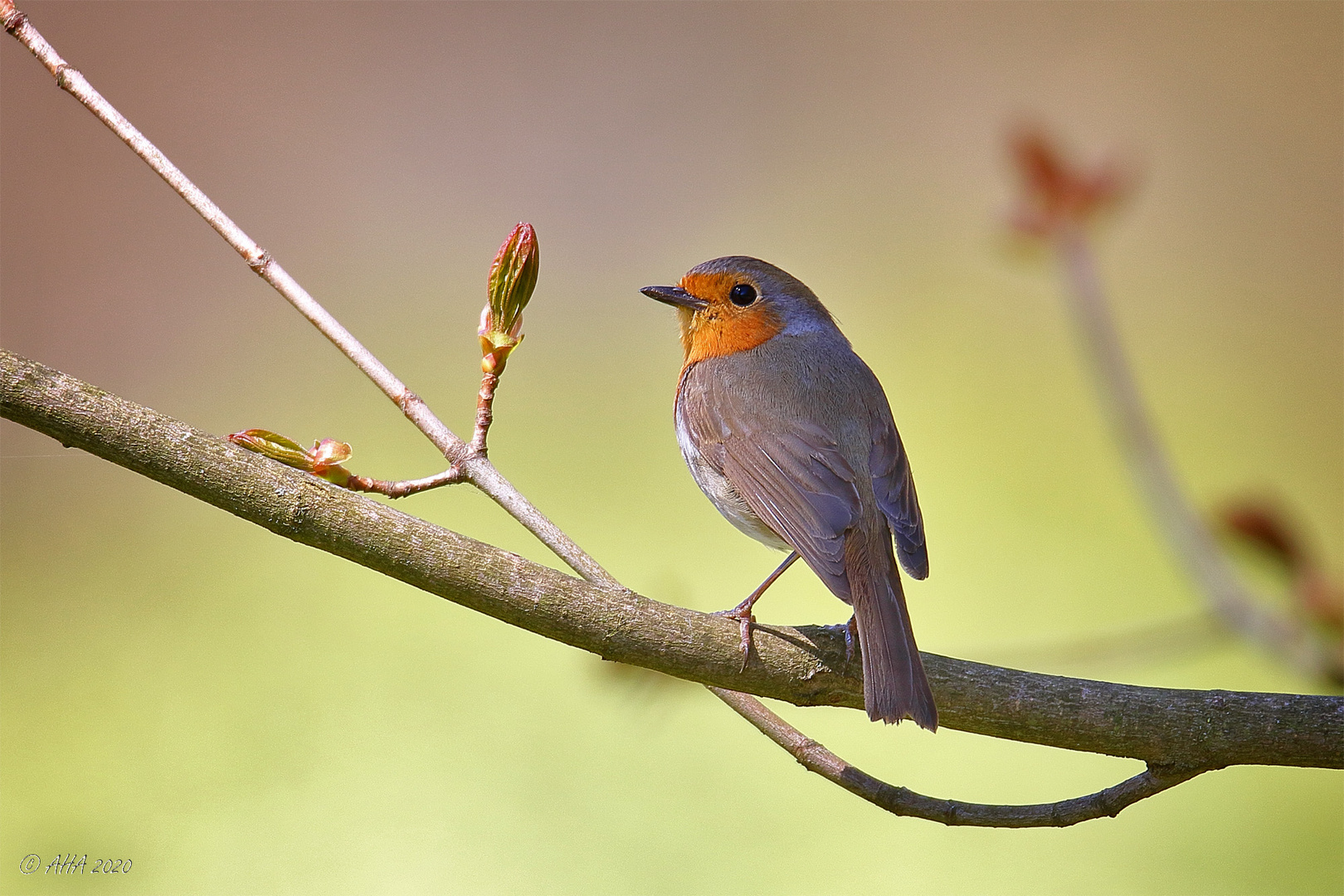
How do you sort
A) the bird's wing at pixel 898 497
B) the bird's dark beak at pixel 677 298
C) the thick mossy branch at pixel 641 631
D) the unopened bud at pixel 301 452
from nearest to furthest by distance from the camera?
the thick mossy branch at pixel 641 631 < the unopened bud at pixel 301 452 < the bird's wing at pixel 898 497 < the bird's dark beak at pixel 677 298

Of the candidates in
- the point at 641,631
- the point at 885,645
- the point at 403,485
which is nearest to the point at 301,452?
the point at 403,485

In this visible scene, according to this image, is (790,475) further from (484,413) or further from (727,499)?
(484,413)

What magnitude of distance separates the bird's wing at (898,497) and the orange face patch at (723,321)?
1.09 feet

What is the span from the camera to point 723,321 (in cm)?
205

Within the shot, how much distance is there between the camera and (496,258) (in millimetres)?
1241

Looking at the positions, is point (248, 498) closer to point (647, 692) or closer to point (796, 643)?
point (647, 692)

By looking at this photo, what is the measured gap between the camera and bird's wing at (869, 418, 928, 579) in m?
1.66

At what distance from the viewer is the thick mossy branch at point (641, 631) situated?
101 centimetres

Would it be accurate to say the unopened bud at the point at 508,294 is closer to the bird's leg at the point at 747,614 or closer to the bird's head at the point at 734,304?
the bird's leg at the point at 747,614

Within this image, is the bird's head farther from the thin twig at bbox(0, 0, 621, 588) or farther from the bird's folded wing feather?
the thin twig at bbox(0, 0, 621, 588)

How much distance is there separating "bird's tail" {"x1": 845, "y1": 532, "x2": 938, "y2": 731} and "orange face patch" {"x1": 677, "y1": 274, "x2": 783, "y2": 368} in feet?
1.80

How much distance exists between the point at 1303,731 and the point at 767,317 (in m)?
1.14

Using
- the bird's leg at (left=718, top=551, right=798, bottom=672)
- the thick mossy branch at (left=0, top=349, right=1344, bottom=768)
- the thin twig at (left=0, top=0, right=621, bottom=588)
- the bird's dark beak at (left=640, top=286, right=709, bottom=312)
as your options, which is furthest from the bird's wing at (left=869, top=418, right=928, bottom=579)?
the thin twig at (left=0, top=0, right=621, bottom=588)

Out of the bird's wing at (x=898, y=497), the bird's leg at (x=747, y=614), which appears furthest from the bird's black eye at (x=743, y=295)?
the bird's leg at (x=747, y=614)
